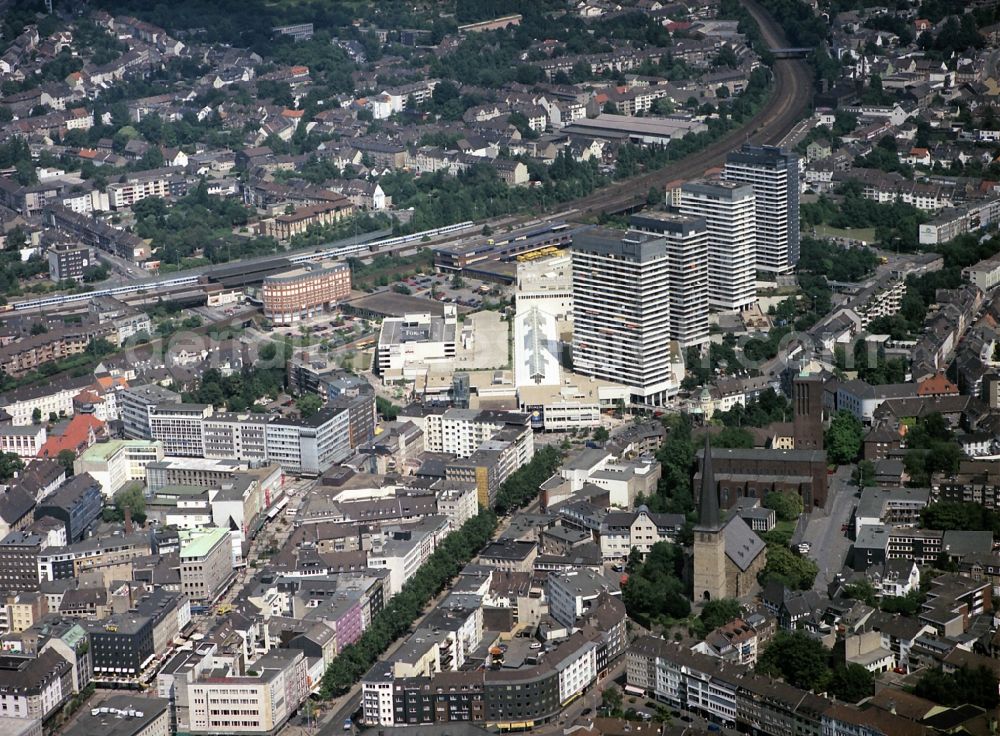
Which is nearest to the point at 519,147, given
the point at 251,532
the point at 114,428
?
the point at 114,428

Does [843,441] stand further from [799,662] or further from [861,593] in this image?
[799,662]

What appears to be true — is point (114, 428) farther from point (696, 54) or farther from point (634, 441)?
point (696, 54)

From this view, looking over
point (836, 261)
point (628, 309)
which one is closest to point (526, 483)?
point (628, 309)

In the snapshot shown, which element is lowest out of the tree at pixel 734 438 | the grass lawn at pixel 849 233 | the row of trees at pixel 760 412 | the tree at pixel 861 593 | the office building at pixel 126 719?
the office building at pixel 126 719

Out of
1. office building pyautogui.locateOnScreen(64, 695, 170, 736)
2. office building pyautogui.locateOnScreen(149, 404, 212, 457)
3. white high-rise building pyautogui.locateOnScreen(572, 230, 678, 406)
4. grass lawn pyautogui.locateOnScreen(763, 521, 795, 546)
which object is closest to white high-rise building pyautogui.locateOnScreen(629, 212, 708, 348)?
white high-rise building pyautogui.locateOnScreen(572, 230, 678, 406)

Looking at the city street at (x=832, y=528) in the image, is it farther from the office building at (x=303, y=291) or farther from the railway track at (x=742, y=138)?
the railway track at (x=742, y=138)

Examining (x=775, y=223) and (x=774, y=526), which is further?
(x=775, y=223)

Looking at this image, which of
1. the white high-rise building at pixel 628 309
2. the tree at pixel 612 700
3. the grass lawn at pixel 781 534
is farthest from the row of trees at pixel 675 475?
the tree at pixel 612 700

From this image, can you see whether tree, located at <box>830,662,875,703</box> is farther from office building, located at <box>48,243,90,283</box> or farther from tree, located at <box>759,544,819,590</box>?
office building, located at <box>48,243,90,283</box>
